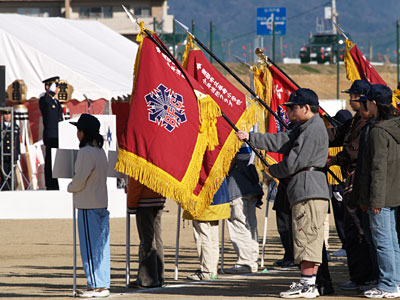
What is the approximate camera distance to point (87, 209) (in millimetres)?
8867

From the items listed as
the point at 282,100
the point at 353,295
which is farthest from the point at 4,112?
the point at 353,295

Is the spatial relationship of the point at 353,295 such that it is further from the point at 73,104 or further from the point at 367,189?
the point at 73,104

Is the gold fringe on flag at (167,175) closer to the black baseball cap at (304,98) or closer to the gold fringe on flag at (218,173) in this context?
the gold fringe on flag at (218,173)

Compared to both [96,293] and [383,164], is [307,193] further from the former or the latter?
[96,293]

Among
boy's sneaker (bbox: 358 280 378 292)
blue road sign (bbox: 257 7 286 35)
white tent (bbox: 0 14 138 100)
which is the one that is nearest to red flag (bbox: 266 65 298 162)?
boy's sneaker (bbox: 358 280 378 292)

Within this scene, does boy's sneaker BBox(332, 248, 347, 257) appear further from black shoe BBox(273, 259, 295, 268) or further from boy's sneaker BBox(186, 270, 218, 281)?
boy's sneaker BBox(186, 270, 218, 281)

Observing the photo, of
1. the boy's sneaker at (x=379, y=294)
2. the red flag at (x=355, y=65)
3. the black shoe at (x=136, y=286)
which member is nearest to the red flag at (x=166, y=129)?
the black shoe at (x=136, y=286)

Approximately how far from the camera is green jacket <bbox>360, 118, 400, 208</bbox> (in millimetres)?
8414

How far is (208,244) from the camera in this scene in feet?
32.9

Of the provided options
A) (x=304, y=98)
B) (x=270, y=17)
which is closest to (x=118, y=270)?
(x=304, y=98)

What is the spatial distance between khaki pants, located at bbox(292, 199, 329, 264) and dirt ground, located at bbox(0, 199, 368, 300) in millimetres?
505

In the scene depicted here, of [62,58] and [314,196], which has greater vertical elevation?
[62,58]

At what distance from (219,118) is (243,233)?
1.64 metres

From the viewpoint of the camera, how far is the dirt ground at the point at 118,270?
356 inches
